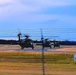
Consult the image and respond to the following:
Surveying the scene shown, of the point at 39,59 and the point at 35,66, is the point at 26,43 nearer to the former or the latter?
the point at 39,59

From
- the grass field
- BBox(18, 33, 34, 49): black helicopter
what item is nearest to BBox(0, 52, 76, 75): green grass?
the grass field

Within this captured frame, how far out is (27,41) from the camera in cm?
5647

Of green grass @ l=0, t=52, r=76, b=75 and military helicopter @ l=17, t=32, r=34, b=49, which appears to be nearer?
green grass @ l=0, t=52, r=76, b=75

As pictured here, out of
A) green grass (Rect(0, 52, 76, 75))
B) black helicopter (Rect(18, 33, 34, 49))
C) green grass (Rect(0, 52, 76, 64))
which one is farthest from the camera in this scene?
black helicopter (Rect(18, 33, 34, 49))

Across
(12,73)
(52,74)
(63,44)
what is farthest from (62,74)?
(63,44)

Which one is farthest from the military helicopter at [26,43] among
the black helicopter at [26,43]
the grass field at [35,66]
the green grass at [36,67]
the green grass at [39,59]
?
the green grass at [36,67]

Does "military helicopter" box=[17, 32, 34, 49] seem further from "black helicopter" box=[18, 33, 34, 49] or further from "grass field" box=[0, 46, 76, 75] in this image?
"grass field" box=[0, 46, 76, 75]

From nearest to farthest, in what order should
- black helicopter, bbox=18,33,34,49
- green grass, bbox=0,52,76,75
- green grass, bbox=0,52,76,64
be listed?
green grass, bbox=0,52,76,75
green grass, bbox=0,52,76,64
black helicopter, bbox=18,33,34,49

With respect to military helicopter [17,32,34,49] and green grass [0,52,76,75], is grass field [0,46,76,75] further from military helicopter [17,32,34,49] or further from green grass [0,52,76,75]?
military helicopter [17,32,34,49]

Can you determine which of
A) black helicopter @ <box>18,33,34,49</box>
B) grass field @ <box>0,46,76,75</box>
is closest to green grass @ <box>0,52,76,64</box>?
grass field @ <box>0,46,76,75</box>

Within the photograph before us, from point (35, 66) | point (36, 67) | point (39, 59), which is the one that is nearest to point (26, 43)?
point (39, 59)

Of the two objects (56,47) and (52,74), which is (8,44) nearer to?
(56,47)

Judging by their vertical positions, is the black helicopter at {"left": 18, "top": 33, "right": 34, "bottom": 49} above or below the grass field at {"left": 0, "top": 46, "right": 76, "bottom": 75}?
above

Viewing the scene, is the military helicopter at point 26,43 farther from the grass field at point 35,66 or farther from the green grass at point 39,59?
the grass field at point 35,66
